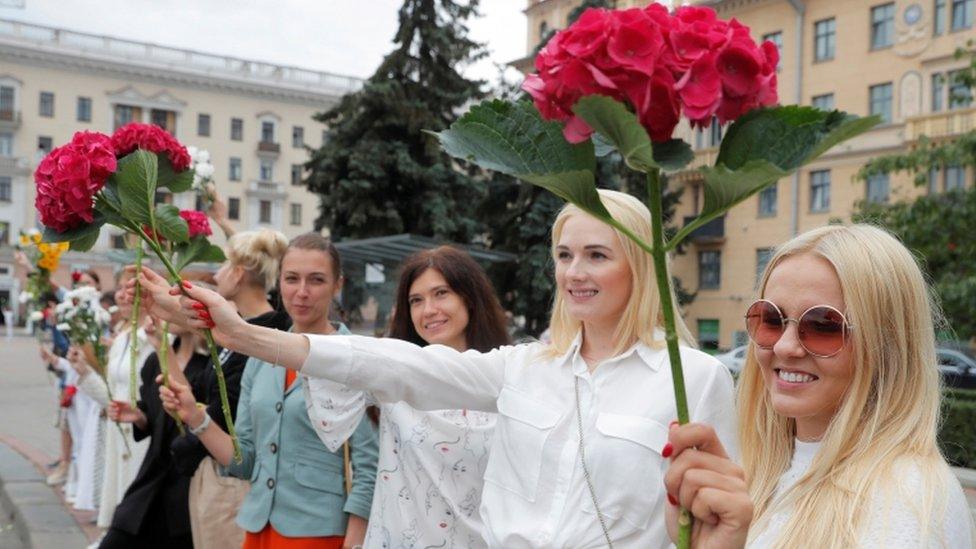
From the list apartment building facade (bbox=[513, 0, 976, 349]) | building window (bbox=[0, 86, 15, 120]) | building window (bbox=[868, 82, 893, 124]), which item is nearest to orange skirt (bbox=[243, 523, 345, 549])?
apartment building facade (bbox=[513, 0, 976, 349])

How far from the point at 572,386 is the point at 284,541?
1.52m

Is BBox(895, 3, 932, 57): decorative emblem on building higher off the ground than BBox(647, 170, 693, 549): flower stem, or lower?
higher

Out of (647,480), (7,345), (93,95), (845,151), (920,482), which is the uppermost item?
(93,95)

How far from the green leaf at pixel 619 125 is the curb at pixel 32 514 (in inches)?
238

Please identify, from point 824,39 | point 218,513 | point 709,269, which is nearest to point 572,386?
point 218,513

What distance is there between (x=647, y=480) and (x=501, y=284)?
21.3 meters

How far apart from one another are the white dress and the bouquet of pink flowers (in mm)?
3594

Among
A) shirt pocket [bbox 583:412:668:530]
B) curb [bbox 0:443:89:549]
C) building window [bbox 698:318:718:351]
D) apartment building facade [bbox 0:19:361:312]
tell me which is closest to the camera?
shirt pocket [bbox 583:412:668:530]

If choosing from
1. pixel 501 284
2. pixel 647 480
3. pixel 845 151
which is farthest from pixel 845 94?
pixel 647 480

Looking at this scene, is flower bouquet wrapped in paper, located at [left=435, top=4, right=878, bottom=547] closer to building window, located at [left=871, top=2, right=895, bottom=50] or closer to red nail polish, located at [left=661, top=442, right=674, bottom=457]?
red nail polish, located at [left=661, top=442, right=674, bottom=457]

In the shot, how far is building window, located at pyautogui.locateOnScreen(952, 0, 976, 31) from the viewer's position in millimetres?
31219

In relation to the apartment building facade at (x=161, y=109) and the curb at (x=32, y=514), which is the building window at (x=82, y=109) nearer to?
the apartment building facade at (x=161, y=109)

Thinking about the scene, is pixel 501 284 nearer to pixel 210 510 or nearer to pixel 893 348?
pixel 210 510

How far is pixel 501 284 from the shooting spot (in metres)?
23.6
